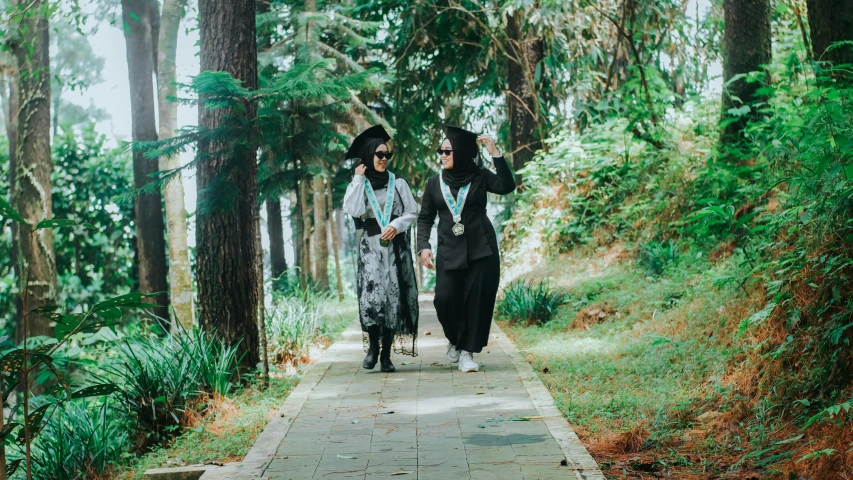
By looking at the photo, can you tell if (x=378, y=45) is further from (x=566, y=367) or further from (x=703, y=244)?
(x=566, y=367)

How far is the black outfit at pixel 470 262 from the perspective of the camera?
8.42 metres

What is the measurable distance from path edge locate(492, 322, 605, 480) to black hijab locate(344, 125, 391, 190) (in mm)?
2366

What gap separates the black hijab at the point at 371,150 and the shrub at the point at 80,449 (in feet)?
11.1

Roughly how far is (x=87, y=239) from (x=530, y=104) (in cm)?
928

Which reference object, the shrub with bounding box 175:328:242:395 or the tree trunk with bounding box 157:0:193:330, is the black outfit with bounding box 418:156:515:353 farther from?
the tree trunk with bounding box 157:0:193:330

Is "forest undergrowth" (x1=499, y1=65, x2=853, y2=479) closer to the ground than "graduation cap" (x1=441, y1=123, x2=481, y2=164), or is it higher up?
closer to the ground

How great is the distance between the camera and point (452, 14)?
17609 mm

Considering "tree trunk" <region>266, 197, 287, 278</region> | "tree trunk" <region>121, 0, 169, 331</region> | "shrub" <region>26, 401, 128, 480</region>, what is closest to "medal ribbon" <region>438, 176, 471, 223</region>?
"shrub" <region>26, 401, 128, 480</region>

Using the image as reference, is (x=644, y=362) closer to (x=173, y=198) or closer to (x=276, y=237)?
(x=173, y=198)

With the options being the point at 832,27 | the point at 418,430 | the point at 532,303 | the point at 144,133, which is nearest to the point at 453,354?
the point at 418,430

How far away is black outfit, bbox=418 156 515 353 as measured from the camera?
8.42 metres

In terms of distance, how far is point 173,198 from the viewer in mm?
12141

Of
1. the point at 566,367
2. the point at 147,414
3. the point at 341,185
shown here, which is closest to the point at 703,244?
the point at 566,367

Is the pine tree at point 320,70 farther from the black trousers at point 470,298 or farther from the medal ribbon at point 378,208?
the black trousers at point 470,298
